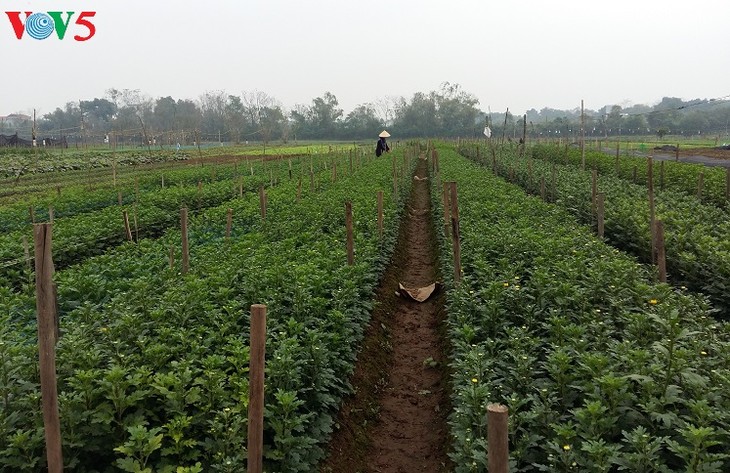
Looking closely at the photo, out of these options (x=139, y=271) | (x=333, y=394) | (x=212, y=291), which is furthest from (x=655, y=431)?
(x=139, y=271)

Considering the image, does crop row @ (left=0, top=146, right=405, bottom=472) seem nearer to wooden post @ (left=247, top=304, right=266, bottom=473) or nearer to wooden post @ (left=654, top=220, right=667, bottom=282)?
wooden post @ (left=247, top=304, right=266, bottom=473)

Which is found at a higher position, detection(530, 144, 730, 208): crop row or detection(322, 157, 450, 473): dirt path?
detection(530, 144, 730, 208): crop row

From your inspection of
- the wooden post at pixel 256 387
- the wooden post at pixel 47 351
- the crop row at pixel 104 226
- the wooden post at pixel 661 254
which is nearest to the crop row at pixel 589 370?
the wooden post at pixel 661 254

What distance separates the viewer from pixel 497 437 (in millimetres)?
2373

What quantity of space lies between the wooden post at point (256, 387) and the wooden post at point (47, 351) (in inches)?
46.8

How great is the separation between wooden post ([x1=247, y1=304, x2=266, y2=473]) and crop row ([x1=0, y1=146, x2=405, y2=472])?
277 millimetres

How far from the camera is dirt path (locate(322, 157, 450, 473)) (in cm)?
523

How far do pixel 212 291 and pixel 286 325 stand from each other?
4.66 ft

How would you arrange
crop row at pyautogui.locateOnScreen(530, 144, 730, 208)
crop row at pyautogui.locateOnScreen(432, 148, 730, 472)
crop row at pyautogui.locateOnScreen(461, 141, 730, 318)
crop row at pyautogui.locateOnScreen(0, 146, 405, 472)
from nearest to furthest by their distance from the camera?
crop row at pyautogui.locateOnScreen(432, 148, 730, 472) < crop row at pyautogui.locateOnScreen(0, 146, 405, 472) < crop row at pyautogui.locateOnScreen(461, 141, 730, 318) < crop row at pyautogui.locateOnScreen(530, 144, 730, 208)

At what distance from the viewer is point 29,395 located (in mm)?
3811

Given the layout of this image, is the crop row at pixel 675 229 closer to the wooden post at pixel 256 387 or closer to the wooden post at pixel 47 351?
the wooden post at pixel 256 387

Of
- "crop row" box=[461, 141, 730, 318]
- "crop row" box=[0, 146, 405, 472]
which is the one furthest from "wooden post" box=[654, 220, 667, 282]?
"crop row" box=[0, 146, 405, 472]

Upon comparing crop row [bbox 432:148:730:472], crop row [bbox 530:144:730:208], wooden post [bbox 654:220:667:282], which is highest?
crop row [bbox 530:144:730:208]

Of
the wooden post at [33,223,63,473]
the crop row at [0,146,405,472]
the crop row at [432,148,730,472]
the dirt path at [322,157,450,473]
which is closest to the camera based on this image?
the wooden post at [33,223,63,473]
